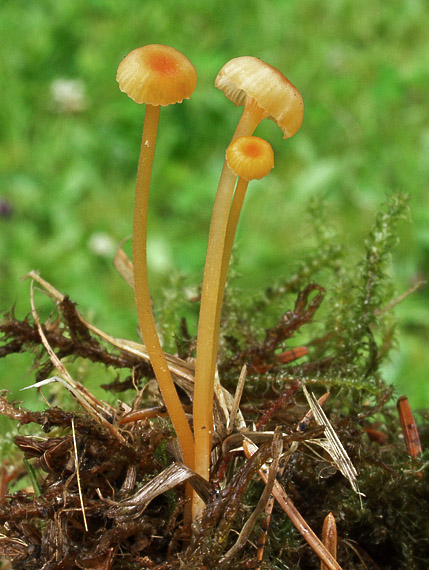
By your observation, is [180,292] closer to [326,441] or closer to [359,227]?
[326,441]

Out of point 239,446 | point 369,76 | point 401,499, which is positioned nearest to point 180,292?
point 239,446

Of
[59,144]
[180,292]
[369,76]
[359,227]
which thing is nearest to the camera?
[180,292]

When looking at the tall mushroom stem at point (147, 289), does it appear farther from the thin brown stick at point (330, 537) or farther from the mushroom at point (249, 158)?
the thin brown stick at point (330, 537)

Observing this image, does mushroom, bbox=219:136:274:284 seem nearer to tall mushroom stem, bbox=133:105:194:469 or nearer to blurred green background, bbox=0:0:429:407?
tall mushroom stem, bbox=133:105:194:469

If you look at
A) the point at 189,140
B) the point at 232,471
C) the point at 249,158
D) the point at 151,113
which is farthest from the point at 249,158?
the point at 189,140

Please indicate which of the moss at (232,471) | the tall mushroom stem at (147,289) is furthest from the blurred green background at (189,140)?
the tall mushroom stem at (147,289)

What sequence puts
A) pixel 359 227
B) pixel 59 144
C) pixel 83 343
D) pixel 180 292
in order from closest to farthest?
pixel 83 343
pixel 180 292
pixel 359 227
pixel 59 144

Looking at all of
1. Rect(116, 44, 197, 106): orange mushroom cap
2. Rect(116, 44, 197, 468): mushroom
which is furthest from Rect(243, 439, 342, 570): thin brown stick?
Rect(116, 44, 197, 106): orange mushroom cap
